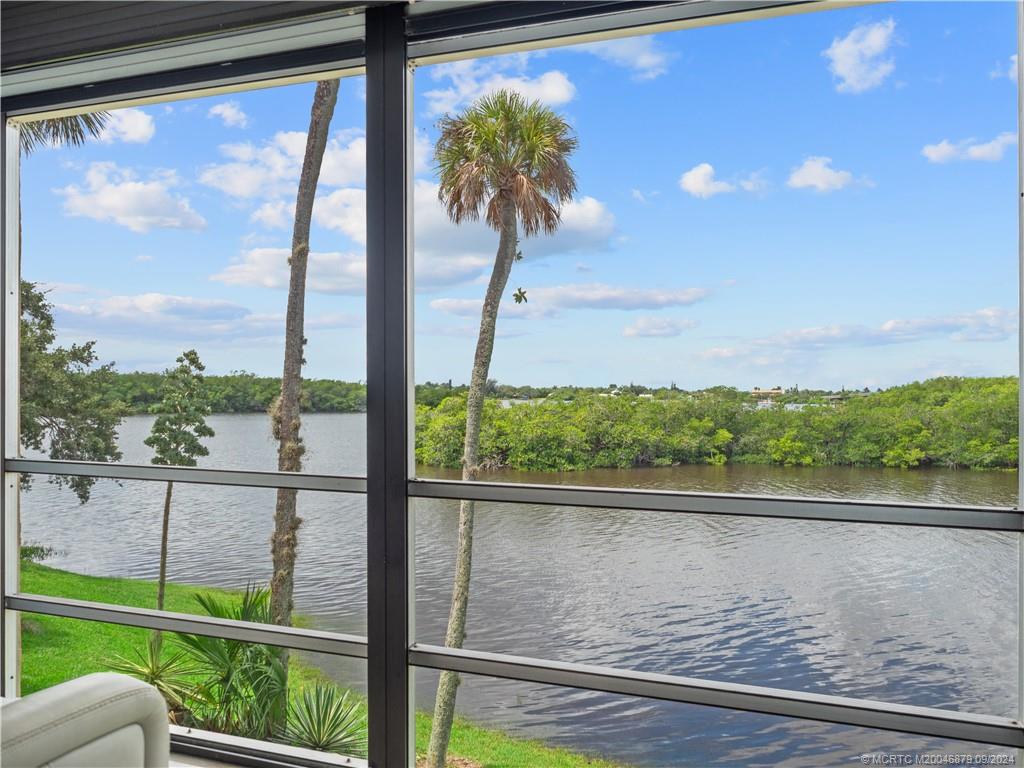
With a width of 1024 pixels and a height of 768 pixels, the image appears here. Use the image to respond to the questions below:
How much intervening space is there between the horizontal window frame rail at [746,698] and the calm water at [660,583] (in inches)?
54.6

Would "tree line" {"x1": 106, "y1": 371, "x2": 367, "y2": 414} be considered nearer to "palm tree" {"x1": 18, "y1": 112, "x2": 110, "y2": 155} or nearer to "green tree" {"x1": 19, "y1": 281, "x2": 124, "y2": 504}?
"green tree" {"x1": 19, "y1": 281, "x2": 124, "y2": 504}

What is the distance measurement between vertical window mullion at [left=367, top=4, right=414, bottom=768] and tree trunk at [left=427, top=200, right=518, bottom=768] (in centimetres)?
381

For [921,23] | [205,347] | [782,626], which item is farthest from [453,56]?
[205,347]

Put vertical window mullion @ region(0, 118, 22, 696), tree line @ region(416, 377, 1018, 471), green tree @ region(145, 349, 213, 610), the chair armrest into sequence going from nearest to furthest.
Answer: the chair armrest, vertical window mullion @ region(0, 118, 22, 696), tree line @ region(416, 377, 1018, 471), green tree @ region(145, 349, 213, 610)

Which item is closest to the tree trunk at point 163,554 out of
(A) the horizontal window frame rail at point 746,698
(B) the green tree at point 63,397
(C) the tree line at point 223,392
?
(B) the green tree at point 63,397

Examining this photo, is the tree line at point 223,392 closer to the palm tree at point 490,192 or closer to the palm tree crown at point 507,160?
the palm tree at point 490,192

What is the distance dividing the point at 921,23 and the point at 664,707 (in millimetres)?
4690

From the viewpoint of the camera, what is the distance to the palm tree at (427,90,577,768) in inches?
214

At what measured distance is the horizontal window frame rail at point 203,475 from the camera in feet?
6.51

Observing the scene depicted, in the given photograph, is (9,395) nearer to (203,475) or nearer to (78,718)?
(203,475)

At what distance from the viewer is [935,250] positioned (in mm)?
4074

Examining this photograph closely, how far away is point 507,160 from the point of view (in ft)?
17.6

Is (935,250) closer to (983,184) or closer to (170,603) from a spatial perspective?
(983,184)

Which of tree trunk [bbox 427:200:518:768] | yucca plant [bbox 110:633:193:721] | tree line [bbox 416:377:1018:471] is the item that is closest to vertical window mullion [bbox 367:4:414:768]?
yucca plant [bbox 110:633:193:721]
